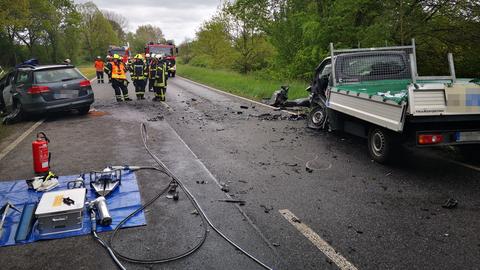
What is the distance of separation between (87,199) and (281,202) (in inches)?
98.5

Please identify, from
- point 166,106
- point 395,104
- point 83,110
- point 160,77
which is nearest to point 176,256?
point 395,104

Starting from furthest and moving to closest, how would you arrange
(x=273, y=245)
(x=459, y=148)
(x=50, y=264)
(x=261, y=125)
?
(x=261, y=125)
(x=459, y=148)
(x=273, y=245)
(x=50, y=264)

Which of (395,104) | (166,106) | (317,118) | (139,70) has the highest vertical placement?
(139,70)

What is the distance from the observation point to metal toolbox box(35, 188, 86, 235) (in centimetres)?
411

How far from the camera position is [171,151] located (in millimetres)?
7738

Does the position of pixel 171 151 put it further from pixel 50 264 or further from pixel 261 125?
pixel 50 264

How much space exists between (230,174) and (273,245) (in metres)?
2.49

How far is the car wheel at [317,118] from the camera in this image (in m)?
9.42

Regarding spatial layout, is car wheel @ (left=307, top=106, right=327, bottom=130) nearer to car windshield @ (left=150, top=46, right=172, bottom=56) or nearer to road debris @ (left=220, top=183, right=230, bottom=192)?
road debris @ (left=220, top=183, right=230, bottom=192)

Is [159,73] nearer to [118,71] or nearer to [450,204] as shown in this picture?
[118,71]

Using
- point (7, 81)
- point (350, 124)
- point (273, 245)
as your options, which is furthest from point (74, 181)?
point (7, 81)

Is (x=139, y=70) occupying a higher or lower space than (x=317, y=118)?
higher

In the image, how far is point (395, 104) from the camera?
575cm

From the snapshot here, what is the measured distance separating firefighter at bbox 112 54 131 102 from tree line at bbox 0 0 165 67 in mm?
11792
